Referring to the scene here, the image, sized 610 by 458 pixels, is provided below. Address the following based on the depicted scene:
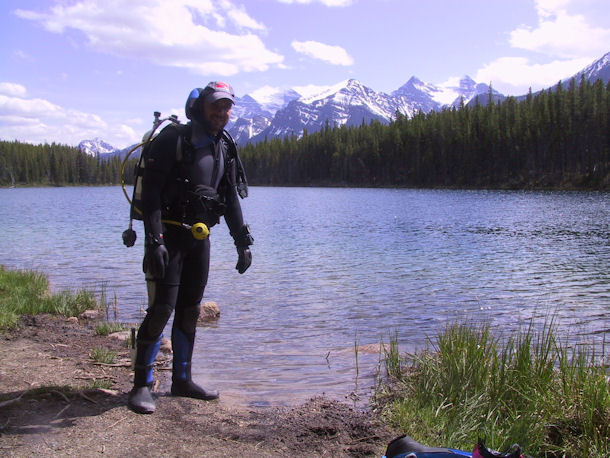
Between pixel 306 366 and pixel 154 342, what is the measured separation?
330 centimetres

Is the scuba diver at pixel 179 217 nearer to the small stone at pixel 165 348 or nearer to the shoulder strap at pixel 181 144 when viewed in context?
the shoulder strap at pixel 181 144

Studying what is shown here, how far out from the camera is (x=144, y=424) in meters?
4.55

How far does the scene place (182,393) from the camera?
218 inches

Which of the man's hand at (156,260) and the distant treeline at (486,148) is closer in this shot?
the man's hand at (156,260)

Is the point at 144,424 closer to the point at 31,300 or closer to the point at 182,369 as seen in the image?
the point at 182,369

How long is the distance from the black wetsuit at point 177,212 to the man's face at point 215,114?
11 centimetres

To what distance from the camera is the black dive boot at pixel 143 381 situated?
15.9 ft

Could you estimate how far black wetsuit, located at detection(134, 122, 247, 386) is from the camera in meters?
4.93

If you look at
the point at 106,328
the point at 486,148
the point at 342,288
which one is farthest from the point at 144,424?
the point at 486,148

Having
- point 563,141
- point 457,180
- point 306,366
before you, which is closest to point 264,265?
point 306,366

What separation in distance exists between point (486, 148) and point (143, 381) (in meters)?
114

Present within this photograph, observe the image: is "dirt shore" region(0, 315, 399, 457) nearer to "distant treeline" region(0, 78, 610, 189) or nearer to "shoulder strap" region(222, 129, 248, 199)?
"shoulder strap" region(222, 129, 248, 199)

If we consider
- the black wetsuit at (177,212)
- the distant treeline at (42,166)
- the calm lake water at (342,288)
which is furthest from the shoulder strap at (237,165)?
the distant treeline at (42,166)

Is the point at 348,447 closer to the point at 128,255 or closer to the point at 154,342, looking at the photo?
the point at 154,342
